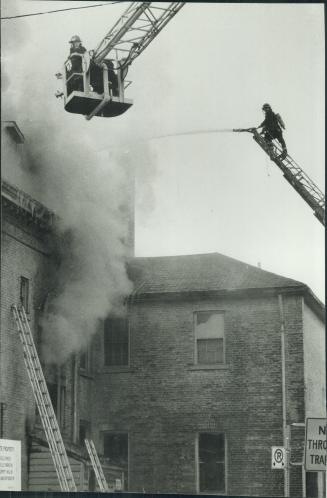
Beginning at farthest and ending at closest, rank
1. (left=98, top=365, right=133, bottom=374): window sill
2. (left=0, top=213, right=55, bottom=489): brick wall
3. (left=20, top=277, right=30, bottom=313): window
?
(left=98, top=365, right=133, bottom=374): window sill, (left=20, top=277, right=30, bottom=313): window, (left=0, top=213, right=55, bottom=489): brick wall

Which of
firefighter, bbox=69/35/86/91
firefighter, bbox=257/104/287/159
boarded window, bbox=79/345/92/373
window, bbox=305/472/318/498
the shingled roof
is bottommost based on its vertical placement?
window, bbox=305/472/318/498

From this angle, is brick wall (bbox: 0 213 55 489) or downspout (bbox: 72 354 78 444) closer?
brick wall (bbox: 0 213 55 489)

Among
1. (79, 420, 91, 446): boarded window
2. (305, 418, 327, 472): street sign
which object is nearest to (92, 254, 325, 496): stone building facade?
(79, 420, 91, 446): boarded window

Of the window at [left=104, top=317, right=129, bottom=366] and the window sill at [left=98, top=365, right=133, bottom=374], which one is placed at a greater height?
the window at [left=104, top=317, right=129, bottom=366]

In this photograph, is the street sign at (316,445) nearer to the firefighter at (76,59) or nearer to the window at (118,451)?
the window at (118,451)

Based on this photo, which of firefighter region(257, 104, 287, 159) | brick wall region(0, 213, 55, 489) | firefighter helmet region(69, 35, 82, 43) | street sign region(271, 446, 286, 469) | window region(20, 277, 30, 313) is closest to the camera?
firefighter region(257, 104, 287, 159)

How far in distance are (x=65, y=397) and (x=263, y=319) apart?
4.24 m

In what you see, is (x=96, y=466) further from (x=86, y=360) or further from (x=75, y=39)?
(x=75, y=39)

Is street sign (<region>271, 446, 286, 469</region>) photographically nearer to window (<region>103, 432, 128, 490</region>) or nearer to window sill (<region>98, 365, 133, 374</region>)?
window (<region>103, 432, 128, 490</region>)

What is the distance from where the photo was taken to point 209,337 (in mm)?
19641

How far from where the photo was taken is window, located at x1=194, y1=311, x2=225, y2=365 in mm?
19367

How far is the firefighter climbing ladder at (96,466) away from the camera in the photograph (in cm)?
1891

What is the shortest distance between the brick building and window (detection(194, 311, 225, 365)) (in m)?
0.03

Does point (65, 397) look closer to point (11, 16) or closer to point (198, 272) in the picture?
point (198, 272)
